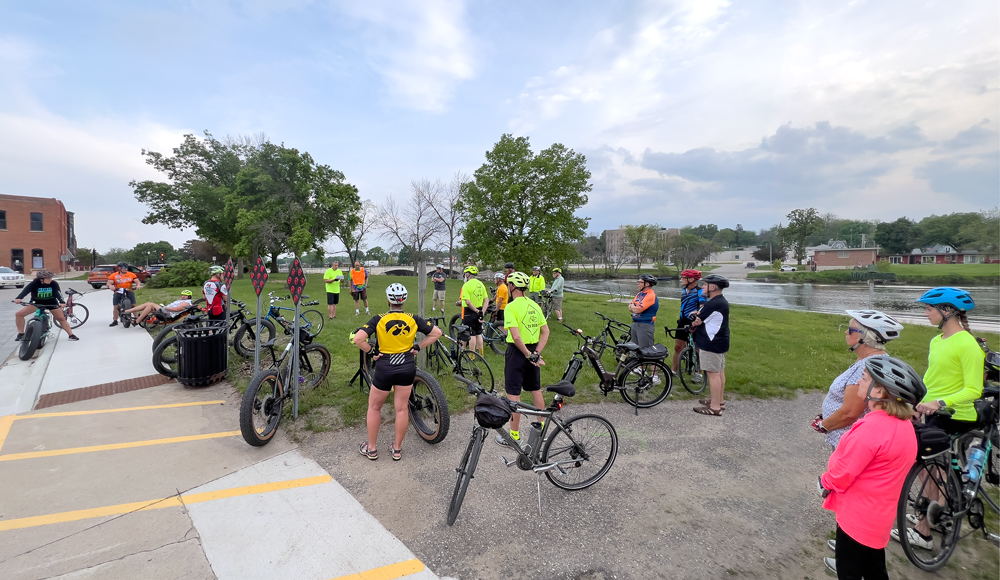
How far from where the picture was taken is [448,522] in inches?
131

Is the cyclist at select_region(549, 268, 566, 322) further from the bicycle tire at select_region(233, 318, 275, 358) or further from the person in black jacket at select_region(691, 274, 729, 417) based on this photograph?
the bicycle tire at select_region(233, 318, 275, 358)

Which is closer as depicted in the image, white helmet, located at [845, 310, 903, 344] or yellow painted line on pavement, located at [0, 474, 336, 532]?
white helmet, located at [845, 310, 903, 344]

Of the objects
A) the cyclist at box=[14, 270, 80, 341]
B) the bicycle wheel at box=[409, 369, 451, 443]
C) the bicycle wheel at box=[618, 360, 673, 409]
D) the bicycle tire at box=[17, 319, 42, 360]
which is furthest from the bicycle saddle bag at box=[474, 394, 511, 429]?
the cyclist at box=[14, 270, 80, 341]

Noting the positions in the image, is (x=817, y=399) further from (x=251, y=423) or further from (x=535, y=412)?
(x=251, y=423)

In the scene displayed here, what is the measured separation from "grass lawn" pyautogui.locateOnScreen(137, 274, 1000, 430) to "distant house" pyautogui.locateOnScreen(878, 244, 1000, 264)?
84418mm

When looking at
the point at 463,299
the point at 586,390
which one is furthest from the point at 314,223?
the point at 586,390

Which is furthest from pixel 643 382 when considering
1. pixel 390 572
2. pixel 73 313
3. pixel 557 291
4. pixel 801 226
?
pixel 801 226

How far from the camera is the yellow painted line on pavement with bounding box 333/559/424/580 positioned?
278 centimetres

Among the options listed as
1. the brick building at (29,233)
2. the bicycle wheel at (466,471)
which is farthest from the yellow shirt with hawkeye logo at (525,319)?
the brick building at (29,233)

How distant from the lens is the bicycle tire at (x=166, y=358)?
6.90 metres

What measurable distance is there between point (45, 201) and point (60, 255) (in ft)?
19.6

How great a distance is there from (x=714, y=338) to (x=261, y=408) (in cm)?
605

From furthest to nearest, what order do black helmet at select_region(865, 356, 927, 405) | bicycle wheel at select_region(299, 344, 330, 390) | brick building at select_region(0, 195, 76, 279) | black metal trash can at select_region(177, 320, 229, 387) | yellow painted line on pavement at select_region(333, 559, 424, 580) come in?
1. brick building at select_region(0, 195, 76, 279)
2. black metal trash can at select_region(177, 320, 229, 387)
3. bicycle wheel at select_region(299, 344, 330, 390)
4. yellow painted line on pavement at select_region(333, 559, 424, 580)
5. black helmet at select_region(865, 356, 927, 405)

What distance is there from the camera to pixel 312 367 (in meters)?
6.57
